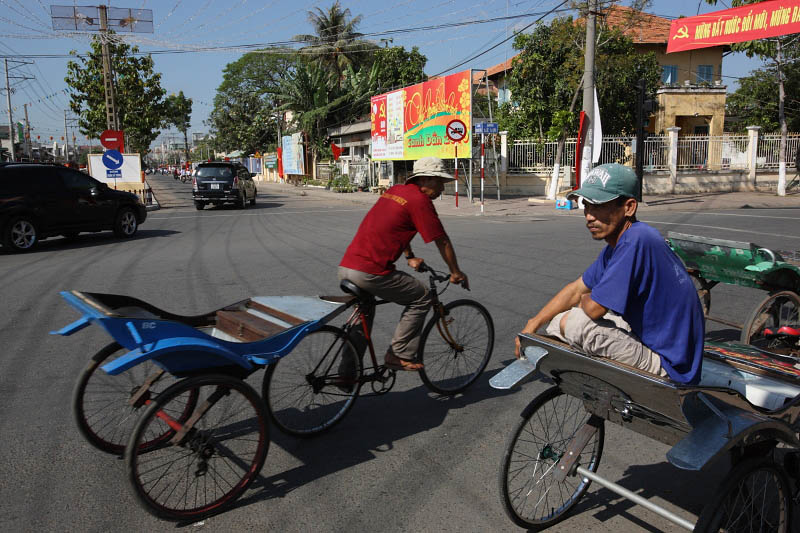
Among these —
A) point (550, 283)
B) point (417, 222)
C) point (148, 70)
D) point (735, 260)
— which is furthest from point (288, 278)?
point (148, 70)

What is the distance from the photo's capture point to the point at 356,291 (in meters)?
3.99

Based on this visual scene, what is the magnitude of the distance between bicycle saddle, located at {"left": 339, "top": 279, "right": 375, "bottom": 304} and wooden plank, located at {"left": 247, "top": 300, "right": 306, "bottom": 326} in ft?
1.67

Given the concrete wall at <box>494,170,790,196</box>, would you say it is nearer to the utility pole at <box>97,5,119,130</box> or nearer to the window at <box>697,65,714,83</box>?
the window at <box>697,65,714,83</box>

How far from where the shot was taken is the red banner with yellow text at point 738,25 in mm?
14680

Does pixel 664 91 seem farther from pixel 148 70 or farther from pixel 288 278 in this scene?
pixel 288 278

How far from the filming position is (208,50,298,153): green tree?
2539 inches

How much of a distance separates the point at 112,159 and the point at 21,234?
10.5 meters

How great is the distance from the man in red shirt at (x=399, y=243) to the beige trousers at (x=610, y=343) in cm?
148

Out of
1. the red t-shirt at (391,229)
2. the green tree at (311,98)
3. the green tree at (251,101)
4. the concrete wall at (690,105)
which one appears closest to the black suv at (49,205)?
the red t-shirt at (391,229)

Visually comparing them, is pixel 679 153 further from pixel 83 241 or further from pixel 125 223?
pixel 83 241

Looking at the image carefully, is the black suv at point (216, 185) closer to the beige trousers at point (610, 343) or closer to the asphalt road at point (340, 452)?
the asphalt road at point (340, 452)

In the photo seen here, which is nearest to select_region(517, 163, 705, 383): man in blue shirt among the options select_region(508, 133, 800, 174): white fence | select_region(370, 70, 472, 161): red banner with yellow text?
select_region(370, 70, 472, 161): red banner with yellow text

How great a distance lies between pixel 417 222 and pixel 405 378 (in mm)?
1573

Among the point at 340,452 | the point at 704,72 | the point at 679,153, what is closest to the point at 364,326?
the point at 340,452
